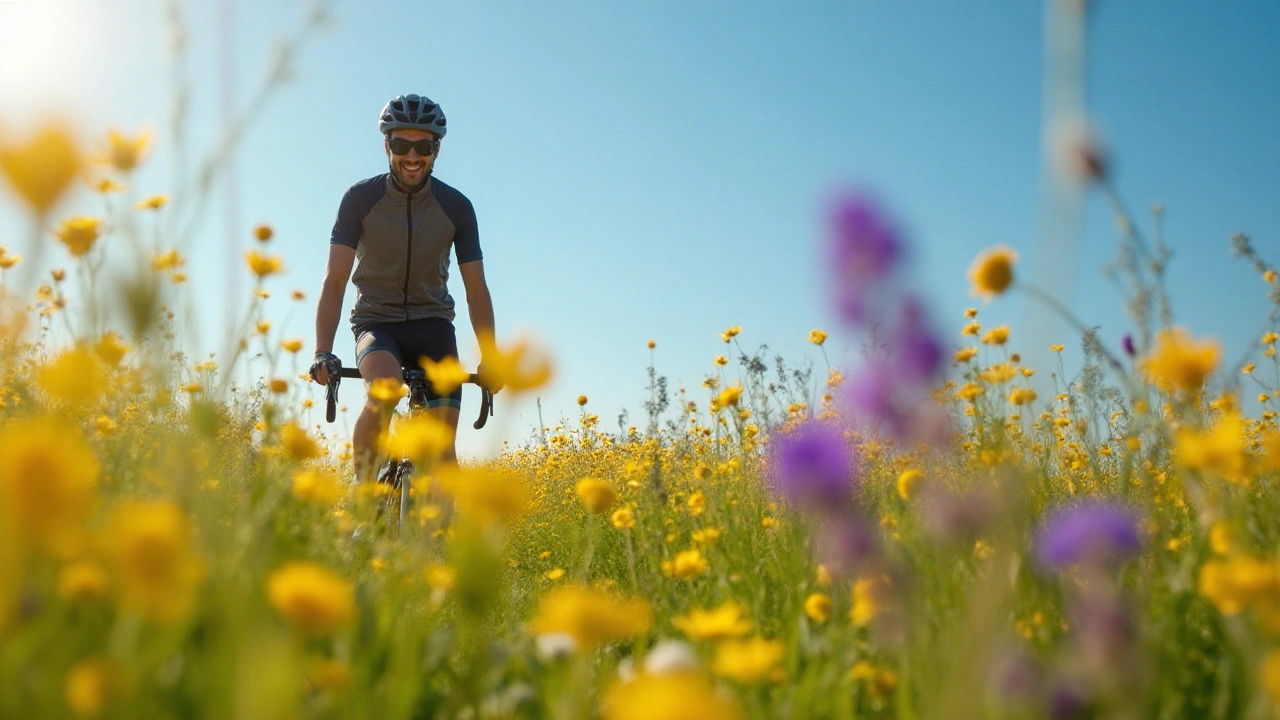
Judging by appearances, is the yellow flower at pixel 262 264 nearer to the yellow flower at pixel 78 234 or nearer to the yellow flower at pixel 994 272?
the yellow flower at pixel 78 234

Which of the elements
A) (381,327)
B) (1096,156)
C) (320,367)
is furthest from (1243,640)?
(381,327)

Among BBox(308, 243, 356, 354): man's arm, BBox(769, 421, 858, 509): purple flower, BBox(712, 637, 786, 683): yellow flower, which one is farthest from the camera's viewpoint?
BBox(308, 243, 356, 354): man's arm

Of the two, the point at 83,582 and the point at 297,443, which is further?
the point at 297,443

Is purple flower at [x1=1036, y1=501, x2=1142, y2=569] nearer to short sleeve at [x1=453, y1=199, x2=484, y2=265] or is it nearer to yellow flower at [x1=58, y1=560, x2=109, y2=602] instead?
yellow flower at [x1=58, y1=560, x2=109, y2=602]

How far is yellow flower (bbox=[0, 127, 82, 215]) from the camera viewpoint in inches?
37.9

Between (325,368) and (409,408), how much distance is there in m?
0.73

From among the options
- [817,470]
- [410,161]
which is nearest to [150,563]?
[817,470]

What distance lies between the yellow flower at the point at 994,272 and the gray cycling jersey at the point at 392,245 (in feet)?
12.2

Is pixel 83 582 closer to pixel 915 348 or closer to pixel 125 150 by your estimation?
pixel 125 150

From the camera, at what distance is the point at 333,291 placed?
14.6 ft

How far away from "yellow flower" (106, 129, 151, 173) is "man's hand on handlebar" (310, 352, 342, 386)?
2.47 metres

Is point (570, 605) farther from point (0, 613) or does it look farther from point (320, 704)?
point (0, 613)

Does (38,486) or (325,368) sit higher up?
(325,368)

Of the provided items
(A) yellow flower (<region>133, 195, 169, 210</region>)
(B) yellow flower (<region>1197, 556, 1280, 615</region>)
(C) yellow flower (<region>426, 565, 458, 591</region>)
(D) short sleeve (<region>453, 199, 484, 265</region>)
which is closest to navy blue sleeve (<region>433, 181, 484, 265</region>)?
(D) short sleeve (<region>453, 199, 484, 265</region>)
